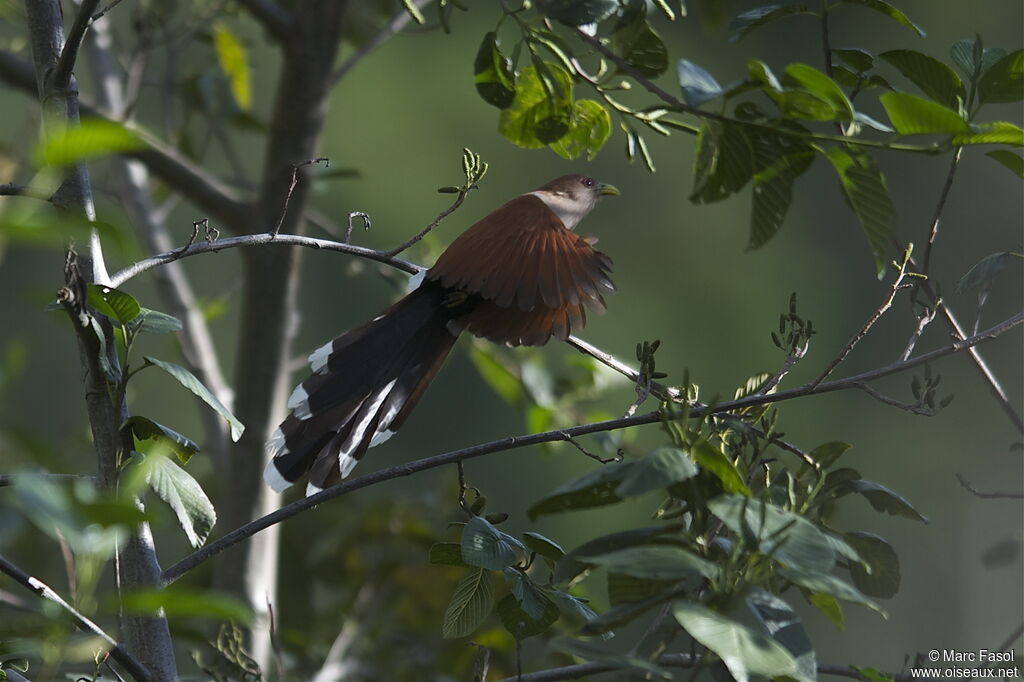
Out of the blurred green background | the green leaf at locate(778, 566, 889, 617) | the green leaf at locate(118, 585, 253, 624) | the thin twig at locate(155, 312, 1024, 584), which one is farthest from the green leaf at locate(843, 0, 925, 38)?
the blurred green background

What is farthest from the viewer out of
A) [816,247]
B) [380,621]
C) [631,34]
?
[816,247]

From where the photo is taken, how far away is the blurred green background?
7031mm

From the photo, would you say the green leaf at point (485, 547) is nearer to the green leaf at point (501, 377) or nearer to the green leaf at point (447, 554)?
the green leaf at point (447, 554)

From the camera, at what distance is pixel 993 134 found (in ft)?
2.48

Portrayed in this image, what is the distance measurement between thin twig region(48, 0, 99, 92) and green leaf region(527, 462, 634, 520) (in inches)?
20.1

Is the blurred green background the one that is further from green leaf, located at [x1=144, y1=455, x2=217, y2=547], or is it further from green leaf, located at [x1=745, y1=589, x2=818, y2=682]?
green leaf, located at [x1=745, y1=589, x2=818, y2=682]

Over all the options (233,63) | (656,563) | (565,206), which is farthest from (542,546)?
(233,63)

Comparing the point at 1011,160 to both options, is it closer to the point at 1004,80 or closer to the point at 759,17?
the point at 1004,80

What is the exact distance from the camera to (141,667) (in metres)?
0.79

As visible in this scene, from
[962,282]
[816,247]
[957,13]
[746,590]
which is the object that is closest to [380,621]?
[962,282]

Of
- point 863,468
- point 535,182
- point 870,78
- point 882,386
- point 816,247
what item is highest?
point 870,78

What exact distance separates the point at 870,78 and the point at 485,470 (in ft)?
20.5

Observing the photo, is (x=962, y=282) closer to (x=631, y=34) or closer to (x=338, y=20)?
(x=631, y=34)

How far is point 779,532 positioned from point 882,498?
12.8 inches
